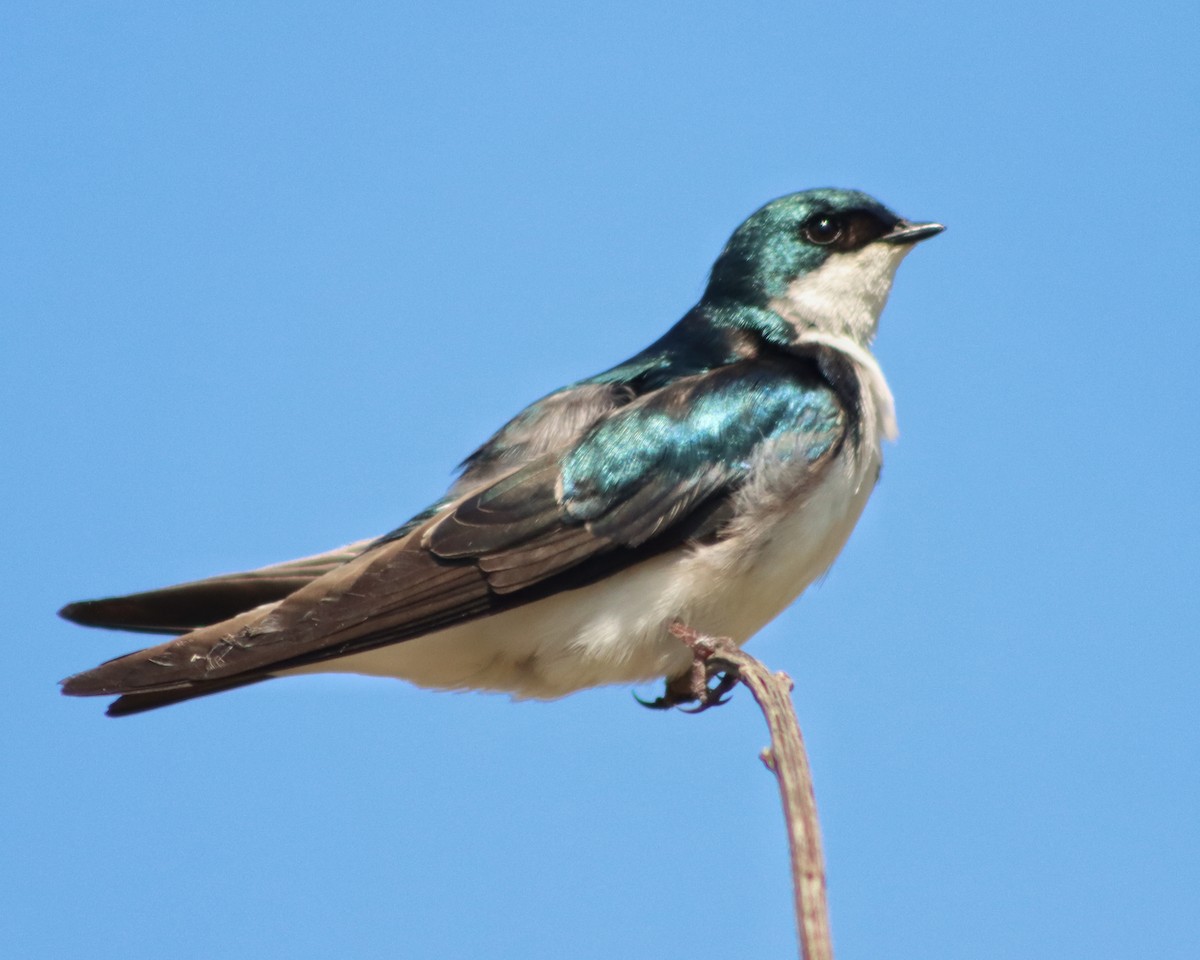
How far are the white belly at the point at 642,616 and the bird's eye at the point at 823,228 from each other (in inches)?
37.8

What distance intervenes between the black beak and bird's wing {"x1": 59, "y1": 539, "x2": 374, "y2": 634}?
2.07m

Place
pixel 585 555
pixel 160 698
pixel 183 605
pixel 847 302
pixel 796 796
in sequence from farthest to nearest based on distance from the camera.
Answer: pixel 847 302, pixel 183 605, pixel 585 555, pixel 160 698, pixel 796 796

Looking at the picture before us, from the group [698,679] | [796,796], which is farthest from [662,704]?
[796,796]

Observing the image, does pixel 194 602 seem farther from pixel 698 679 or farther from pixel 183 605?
pixel 698 679

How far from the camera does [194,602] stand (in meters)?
5.21

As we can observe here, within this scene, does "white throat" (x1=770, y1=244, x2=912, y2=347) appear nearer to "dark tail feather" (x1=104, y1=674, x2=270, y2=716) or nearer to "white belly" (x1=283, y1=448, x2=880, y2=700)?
"white belly" (x1=283, y1=448, x2=880, y2=700)

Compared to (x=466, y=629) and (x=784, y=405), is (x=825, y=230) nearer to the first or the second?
(x=784, y=405)

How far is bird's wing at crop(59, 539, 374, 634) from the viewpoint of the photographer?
16.9ft

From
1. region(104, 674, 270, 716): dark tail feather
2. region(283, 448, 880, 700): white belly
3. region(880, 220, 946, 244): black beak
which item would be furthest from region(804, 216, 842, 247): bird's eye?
region(104, 674, 270, 716): dark tail feather

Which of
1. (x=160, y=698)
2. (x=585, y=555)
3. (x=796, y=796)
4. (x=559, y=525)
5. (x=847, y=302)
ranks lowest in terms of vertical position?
(x=796, y=796)

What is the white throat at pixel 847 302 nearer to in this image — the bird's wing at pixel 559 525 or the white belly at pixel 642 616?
the bird's wing at pixel 559 525

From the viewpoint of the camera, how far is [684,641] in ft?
15.8

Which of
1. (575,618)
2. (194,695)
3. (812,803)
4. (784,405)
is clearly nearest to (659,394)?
(784,405)

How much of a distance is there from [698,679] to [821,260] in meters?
1.57
